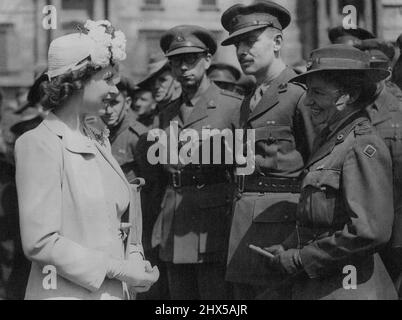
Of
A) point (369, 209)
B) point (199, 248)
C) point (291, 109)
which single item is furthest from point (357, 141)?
point (199, 248)

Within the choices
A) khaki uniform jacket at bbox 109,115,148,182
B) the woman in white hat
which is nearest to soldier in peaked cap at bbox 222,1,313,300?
the woman in white hat

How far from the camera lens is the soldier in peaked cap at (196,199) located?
5426 millimetres

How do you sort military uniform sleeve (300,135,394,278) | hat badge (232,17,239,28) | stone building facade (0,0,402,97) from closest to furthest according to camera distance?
military uniform sleeve (300,135,394,278), hat badge (232,17,239,28), stone building facade (0,0,402,97)

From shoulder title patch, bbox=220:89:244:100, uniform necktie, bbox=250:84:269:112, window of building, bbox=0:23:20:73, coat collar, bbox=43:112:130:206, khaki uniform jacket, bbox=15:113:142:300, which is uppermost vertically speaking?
window of building, bbox=0:23:20:73

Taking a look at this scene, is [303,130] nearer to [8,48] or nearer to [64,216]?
[64,216]

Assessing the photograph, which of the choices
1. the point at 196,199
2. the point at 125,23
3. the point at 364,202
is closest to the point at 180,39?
the point at 196,199

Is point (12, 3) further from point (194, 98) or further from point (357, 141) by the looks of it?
point (357, 141)

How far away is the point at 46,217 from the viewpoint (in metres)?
3.20

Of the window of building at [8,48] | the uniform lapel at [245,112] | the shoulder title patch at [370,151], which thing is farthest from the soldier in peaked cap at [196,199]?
the window of building at [8,48]

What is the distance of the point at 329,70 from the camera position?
154 inches

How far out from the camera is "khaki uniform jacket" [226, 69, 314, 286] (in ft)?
15.6

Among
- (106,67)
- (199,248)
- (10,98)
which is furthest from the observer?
(10,98)

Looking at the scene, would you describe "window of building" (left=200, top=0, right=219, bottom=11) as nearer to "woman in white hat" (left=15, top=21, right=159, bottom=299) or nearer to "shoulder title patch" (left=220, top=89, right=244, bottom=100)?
"shoulder title patch" (left=220, top=89, right=244, bottom=100)
